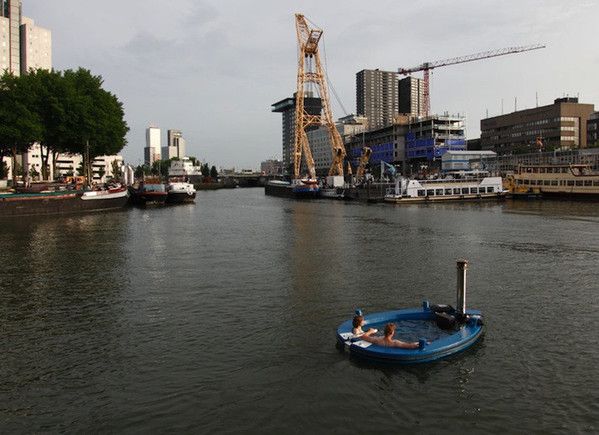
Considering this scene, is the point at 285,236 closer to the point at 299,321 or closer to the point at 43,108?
the point at 299,321

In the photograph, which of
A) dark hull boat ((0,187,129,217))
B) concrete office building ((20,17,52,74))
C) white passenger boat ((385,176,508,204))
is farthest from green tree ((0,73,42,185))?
concrete office building ((20,17,52,74))

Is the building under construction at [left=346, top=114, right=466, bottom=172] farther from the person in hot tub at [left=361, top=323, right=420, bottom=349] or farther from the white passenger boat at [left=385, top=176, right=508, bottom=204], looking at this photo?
the person in hot tub at [left=361, top=323, right=420, bottom=349]

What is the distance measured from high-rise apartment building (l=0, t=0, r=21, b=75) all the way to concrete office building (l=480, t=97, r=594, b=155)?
173145 mm

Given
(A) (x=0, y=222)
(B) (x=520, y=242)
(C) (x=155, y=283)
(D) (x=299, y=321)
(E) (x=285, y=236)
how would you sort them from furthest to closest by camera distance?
(A) (x=0, y=222)
(E) (x=285, y=236)
(B) (x=520, y=242)
(C) (x=155, y=283)
(D) (x=299, y=321)

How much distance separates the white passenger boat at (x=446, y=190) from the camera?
4178 inches

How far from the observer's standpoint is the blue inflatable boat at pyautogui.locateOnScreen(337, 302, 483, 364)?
16141 mm

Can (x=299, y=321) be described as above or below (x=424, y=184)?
below

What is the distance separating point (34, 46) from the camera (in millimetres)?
183500

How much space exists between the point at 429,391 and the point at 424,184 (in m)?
97.8

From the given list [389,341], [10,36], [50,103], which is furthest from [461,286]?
[10,36]

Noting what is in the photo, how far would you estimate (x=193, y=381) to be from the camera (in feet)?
49.6

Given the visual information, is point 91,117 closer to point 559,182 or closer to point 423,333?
point 423,333

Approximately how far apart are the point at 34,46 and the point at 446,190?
159 meters

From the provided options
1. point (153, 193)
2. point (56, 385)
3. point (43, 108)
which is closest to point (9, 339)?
point (56, 385)
